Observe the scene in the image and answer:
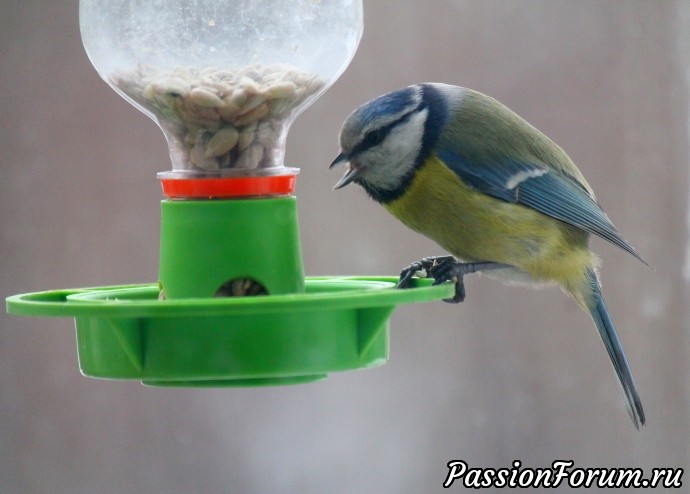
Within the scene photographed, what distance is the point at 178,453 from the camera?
258 centimetres

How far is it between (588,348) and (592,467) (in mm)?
314

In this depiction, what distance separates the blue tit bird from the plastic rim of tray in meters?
0.30

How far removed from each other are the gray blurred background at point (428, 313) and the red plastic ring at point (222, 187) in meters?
1.00

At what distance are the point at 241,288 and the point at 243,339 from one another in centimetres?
21

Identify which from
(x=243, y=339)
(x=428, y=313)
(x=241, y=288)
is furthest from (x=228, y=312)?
(x=428, y=313)

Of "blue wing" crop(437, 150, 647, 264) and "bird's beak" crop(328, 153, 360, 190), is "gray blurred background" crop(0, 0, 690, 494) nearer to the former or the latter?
"blue wing" crop(437, 150, 647, 264)

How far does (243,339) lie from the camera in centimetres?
139

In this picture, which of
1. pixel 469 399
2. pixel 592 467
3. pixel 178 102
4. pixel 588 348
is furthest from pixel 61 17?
pixel 592 467

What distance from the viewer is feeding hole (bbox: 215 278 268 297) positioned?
158cm

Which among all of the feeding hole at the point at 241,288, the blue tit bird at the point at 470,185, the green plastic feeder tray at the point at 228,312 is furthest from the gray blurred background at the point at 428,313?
the feeding hole at the point at 241,288

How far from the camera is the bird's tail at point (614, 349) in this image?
219 centimetres

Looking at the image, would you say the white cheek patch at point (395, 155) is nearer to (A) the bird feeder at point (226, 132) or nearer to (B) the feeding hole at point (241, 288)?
(A) the bird feeder at point (226, 132)

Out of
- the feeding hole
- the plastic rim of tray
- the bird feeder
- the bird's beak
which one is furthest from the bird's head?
the plastic rim of tray

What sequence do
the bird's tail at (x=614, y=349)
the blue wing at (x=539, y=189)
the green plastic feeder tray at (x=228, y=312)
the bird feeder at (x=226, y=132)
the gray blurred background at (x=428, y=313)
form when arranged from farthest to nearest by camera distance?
the gray blurred background at (x=428, y=313)
the bird's tail at (x=614, y=349)
the blue wing at (x=539, y=189)
the bird feeder at (x=226, y=132)
the green plastic feeder tray at (x=228, y=312)
